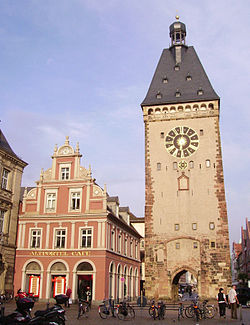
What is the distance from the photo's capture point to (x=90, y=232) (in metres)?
33.0

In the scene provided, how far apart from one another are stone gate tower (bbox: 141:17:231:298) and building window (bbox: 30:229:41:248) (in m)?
11.3

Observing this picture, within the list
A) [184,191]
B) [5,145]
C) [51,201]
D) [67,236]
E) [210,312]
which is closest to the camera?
[210,312]

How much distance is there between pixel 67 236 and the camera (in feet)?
109

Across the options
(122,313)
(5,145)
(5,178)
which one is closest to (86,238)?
(5,178)

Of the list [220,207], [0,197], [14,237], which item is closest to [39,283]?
[14,237]

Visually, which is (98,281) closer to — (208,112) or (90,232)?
(90,232)

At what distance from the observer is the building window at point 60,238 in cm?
3325

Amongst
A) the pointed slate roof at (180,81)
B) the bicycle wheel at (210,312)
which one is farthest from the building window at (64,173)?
the bicycle wheel at (210,312)

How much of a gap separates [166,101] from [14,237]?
22404mm

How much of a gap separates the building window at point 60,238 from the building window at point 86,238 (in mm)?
1823

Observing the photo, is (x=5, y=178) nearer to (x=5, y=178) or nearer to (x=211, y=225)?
(x=5, y=178)

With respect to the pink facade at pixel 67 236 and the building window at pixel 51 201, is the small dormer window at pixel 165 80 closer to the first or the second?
the pink facade at pixel 67 236

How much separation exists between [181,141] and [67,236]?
16484mm

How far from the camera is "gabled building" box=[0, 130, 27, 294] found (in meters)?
32.0
